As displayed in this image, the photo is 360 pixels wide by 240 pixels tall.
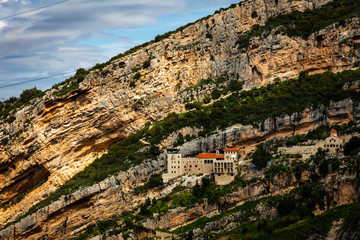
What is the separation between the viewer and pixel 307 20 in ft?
341

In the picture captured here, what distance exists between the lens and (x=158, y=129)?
9588cm

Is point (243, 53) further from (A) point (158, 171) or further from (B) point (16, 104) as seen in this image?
(B) point (16, 104)

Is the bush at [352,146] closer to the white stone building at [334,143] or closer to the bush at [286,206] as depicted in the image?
the white stone building at [334,143]

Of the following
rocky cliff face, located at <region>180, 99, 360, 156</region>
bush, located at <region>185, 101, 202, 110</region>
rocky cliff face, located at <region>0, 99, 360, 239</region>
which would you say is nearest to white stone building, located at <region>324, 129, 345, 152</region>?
rocky cliff face, located at <region>180, 99, 360, 156</region>

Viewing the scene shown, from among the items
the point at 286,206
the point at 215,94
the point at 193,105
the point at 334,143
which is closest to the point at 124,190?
the point at 193,105

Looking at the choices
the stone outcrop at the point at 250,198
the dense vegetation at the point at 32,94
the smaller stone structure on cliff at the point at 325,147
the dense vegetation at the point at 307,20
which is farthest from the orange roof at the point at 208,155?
the dense vegetation at the point at 32,94

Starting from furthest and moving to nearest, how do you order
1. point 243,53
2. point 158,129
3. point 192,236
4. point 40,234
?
point 243,53 < point 158,129 < point 40,234 < point 192,236

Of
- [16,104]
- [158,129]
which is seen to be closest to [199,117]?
[158,129]

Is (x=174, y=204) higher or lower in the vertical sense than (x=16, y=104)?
lower

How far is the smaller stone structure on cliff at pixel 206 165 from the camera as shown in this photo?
84.4 metres

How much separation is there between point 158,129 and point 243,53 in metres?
18.7

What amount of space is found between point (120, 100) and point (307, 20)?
30864mm

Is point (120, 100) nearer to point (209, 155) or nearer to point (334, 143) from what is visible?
point (209, 155)

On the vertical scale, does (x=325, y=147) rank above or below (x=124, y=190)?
above
